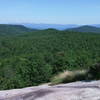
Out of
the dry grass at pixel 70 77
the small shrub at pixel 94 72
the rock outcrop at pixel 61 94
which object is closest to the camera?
the rock outcrop at pixel 61 94

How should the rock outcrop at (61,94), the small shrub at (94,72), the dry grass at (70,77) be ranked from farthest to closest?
the dry grass at (70,77) < the small shrub at (94,72) < the rock outcrop at (61,94)

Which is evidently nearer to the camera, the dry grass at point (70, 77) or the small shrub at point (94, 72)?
the small shrub at point (94, 72)

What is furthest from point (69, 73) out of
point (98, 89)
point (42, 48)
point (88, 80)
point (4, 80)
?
point (42, 48)

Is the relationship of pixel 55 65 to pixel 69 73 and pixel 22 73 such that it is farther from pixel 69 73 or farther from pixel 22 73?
pixel 69 73

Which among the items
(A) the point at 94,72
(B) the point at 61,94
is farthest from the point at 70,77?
(B) the point at 61,94

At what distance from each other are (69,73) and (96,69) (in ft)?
2.85

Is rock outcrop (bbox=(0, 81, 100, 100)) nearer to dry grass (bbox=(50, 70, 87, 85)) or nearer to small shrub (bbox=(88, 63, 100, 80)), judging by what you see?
small shrub (bbox=(88, 63, 100, 80))

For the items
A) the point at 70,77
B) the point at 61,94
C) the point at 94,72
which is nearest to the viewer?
the point at 61,94

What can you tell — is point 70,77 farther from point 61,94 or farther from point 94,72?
point 61,94

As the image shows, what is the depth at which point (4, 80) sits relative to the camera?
58.6m

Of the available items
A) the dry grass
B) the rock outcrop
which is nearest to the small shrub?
the dry grass

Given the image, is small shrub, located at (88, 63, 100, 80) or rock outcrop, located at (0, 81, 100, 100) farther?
small shrub, located at (88, 63, 100, 80)

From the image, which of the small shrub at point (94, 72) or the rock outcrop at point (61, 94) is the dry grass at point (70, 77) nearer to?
the small shrub at point (94, 72)

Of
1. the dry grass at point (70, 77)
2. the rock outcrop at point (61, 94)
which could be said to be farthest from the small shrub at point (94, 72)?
A: the rock outcrop at point (61, 94)
